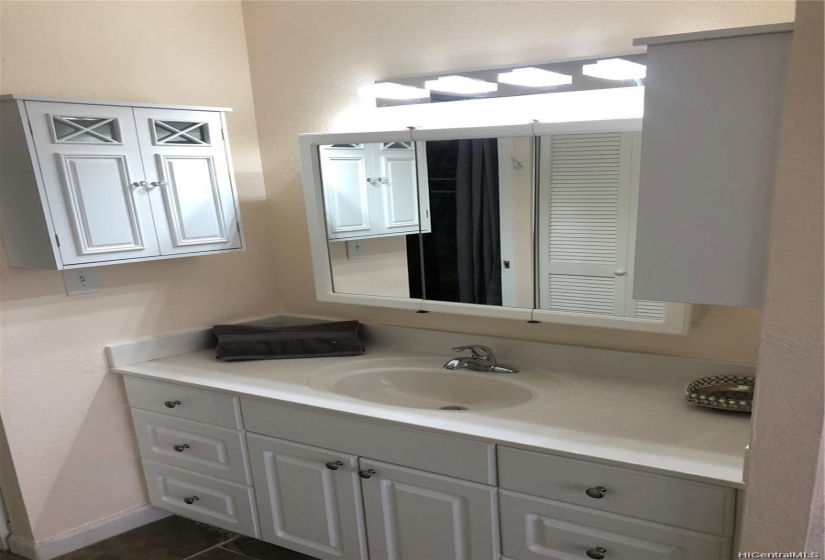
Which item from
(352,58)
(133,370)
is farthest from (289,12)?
(133,370)

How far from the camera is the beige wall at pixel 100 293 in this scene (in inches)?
79.5

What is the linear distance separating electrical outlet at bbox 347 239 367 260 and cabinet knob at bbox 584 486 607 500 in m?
1.16

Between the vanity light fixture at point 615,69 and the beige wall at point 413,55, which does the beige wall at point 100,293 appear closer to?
the beige wall at point 413,55

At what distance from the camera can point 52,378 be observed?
2.13m

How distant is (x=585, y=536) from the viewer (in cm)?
141

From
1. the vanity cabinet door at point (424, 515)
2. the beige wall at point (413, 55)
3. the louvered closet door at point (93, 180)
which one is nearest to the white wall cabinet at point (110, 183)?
the louvered closet door at point (93, 180)

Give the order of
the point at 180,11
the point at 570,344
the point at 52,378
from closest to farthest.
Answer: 1. the point at 570,344
2. the point at 52,378
3. the point at 180,11

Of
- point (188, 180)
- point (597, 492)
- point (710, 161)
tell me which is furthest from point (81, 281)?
point (710, 161)

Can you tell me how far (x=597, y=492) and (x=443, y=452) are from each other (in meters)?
0.40

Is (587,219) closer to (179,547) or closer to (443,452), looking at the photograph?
(443,452)

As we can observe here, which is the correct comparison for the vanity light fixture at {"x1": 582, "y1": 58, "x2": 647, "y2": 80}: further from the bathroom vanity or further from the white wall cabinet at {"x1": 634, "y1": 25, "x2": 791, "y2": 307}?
the bathroom vanity

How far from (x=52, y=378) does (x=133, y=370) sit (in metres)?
0.26

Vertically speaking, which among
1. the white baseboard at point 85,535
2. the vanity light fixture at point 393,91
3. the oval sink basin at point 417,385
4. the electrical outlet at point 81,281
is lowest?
the white baseboard at point 85,535

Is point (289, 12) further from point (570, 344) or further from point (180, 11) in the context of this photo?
point (570, 344)
